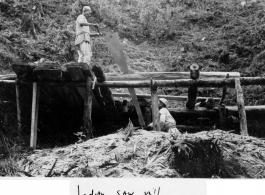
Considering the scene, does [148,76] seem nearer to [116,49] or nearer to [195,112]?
[116,49]

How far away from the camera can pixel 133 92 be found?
7.13 m

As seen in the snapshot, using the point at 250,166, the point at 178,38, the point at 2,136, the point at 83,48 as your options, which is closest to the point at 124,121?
the point at 83,48

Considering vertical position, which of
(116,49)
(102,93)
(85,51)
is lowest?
(102,93)

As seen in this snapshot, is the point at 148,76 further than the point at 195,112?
No

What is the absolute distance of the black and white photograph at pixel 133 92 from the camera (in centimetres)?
419

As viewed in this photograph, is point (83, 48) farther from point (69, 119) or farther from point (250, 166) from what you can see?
point (250, 166)

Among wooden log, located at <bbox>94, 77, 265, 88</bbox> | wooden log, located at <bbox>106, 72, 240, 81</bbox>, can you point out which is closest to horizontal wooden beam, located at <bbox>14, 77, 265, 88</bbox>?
wooden log, located at <bbox>94, 77, 265, 88</bbox>

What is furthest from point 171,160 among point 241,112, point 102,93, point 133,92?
point 102,93

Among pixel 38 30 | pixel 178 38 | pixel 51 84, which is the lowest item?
pixel 51 84

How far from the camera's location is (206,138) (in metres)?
4.18

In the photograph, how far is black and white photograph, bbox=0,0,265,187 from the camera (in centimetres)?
419

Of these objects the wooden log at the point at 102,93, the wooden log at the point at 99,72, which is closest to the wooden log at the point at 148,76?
the wooden log at the point at 102,93

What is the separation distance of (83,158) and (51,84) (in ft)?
8.47

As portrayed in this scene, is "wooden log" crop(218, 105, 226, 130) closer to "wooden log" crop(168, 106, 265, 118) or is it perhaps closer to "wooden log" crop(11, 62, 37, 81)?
"wooden log" crop(168, 106, 265, 118)
